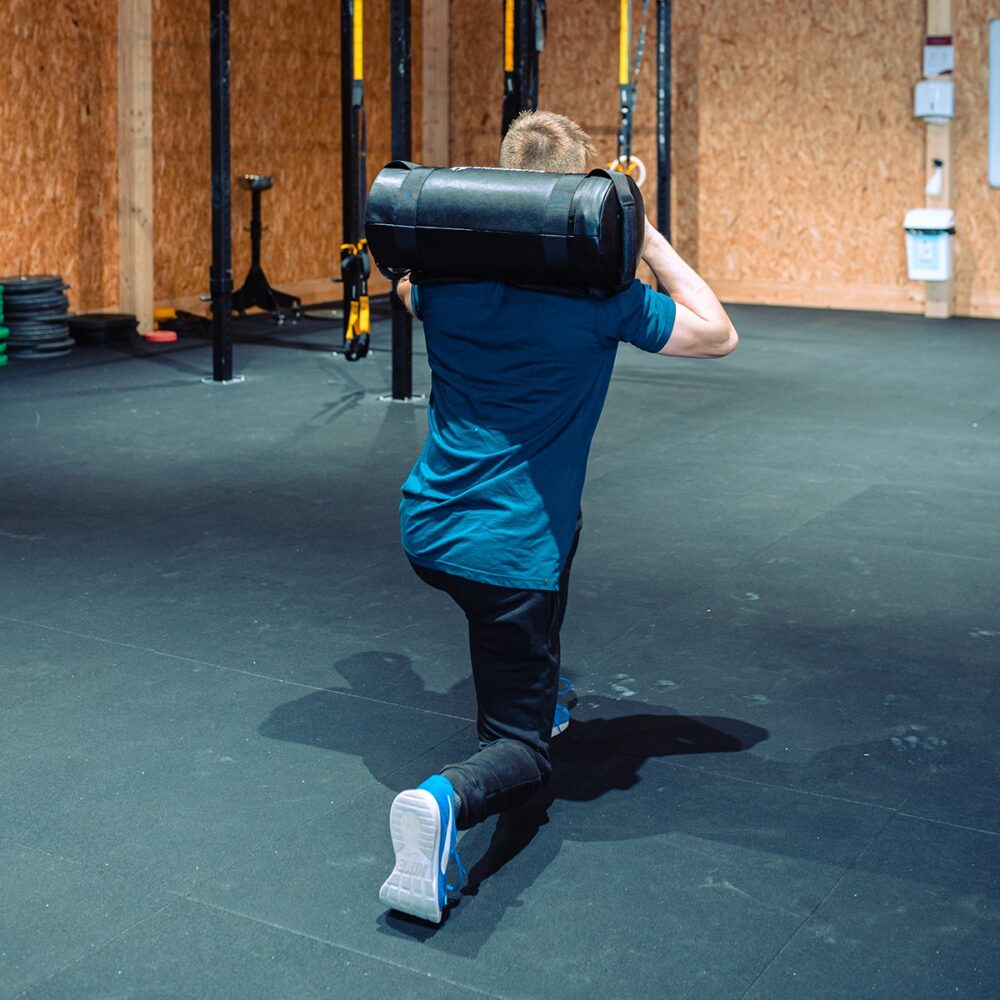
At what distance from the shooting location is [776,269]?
488 inches

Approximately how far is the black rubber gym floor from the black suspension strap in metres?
1.08

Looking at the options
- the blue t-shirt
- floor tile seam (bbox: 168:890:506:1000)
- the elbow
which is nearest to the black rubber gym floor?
floor tile seam (bbox: 168:890:506:1000)

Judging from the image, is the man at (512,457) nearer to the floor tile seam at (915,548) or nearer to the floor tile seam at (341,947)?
the floor tile seam at (341,947)

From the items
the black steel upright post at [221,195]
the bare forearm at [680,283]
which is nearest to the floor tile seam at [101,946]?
the bare forearm at [680,283]

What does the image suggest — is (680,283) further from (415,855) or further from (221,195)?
(221,195)

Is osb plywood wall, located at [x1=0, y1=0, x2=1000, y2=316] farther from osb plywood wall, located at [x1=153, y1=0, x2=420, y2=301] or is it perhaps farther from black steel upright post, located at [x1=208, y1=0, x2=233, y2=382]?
black steel upright post, located at [x1=208, y1=0, x2=233, y2=382]

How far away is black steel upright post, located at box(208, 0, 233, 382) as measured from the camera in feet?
26.3

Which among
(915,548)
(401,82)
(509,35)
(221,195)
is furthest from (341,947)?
(509,35)

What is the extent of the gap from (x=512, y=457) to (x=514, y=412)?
8 cm

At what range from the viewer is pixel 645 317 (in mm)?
2641

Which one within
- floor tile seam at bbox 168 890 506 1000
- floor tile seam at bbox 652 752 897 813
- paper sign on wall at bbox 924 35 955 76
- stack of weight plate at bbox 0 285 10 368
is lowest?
floor tile seam at bbox 168 890 506 1000

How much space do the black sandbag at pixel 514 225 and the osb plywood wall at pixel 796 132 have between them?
960cm

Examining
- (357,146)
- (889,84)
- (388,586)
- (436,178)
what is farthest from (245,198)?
(436,178)

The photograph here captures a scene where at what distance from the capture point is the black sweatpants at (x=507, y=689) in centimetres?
268
